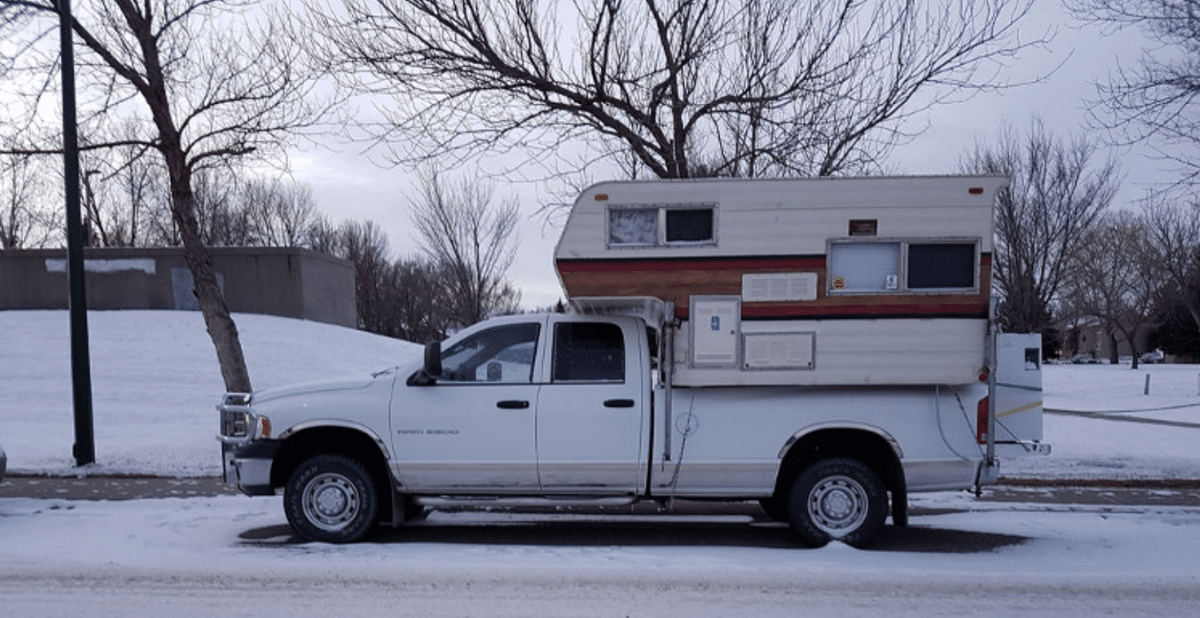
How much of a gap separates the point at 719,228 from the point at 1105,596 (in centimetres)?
363

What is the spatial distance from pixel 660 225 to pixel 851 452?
246 cm

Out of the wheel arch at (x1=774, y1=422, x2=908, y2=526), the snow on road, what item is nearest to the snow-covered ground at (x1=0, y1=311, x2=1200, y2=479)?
the snow on road

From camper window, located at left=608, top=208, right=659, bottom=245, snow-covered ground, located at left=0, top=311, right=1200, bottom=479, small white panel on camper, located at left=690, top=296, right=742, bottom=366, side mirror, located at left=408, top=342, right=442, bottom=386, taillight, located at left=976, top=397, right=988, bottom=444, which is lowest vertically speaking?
snow-covered ground, located at left=0, top=311, right=1200, bottom=479

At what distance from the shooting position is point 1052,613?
5367 millimetres

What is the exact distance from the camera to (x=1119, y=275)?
145 feet

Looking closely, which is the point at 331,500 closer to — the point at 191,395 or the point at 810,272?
the point at 810,272

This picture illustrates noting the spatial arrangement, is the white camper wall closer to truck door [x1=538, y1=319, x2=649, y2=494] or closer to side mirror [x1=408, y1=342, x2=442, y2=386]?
truck door [x1=538, y1=319, x2=649, y2=494]

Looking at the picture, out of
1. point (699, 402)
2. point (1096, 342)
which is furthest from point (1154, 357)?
point (699, 402)

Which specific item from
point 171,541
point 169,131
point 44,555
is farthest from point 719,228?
point 169,131

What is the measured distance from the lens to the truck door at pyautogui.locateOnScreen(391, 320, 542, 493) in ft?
22.9

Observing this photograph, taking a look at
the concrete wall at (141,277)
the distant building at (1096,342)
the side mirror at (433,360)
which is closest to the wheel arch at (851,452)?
the side mirror at (433,360)

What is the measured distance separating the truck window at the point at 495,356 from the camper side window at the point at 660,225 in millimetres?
1098

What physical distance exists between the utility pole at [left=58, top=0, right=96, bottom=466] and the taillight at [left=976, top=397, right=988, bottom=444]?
33.2ft

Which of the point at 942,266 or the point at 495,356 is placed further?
the point at 495,356
